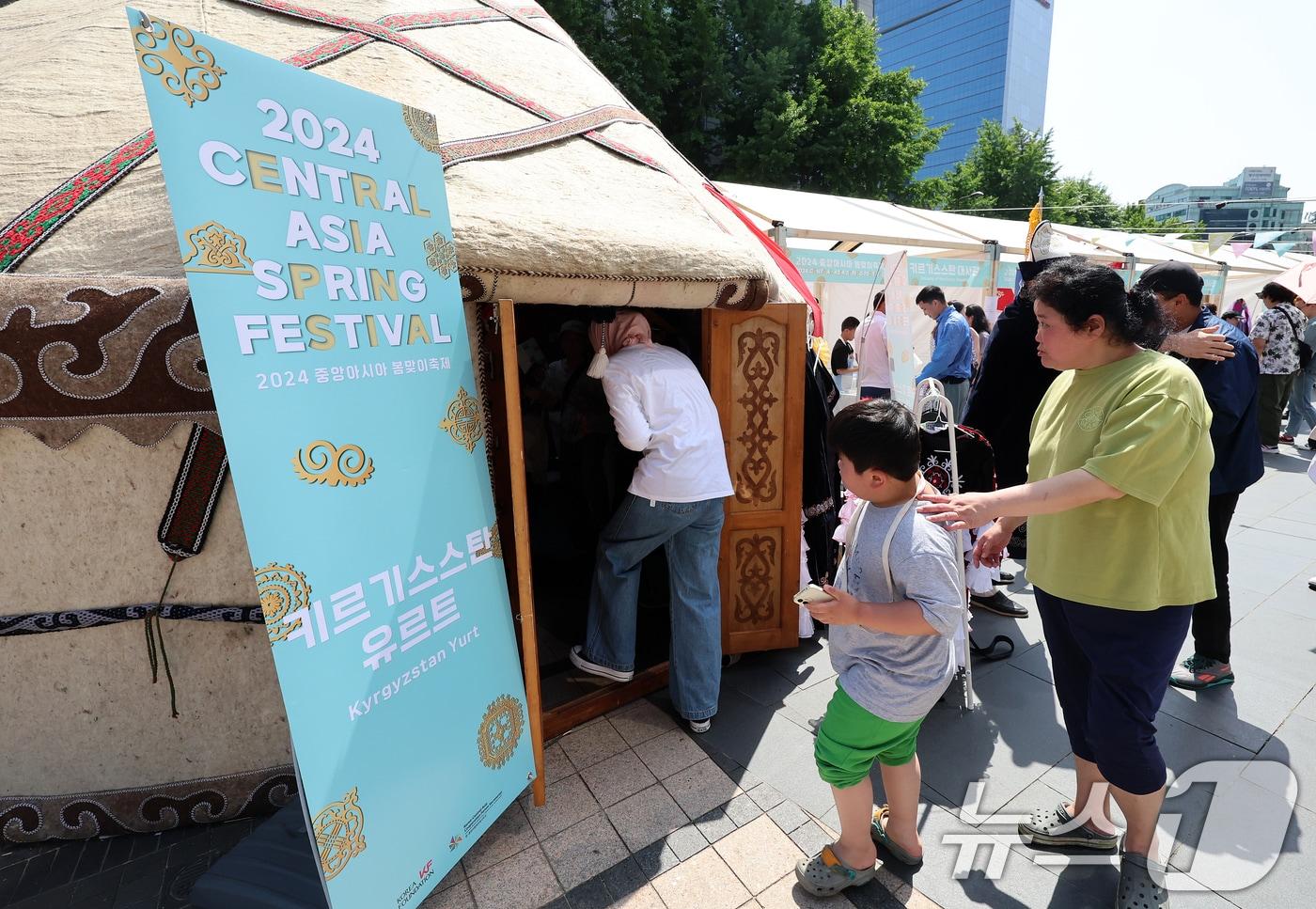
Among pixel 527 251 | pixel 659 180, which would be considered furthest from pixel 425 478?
pixel 659 180

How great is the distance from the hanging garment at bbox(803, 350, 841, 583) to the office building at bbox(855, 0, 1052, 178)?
86355 millimetres

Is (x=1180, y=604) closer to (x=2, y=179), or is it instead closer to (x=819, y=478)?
(x=819, y=478)

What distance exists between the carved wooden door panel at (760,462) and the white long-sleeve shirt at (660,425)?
471 millimetres

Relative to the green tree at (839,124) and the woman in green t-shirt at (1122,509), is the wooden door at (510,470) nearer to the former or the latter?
the woman in green t-shirt at (1122,509)

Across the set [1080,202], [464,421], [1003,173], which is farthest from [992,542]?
[1080,202]

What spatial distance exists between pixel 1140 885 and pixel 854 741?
918 mm

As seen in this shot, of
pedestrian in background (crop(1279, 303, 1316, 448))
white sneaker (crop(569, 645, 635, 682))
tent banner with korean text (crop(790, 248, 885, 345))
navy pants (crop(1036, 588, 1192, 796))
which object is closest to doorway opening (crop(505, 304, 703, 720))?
white sneaker (crop(569, 645, 635, 682))

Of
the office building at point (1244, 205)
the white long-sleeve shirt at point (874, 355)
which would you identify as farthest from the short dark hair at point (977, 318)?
the office building at point (1244, 205)

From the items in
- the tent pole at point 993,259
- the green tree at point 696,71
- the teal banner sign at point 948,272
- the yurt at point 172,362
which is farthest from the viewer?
the green tree at point 696,71

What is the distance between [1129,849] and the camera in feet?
6.24

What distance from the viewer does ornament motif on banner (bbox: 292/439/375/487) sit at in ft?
5.21

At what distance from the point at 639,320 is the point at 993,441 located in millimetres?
1969

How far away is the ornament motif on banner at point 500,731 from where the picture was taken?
85.0 inches

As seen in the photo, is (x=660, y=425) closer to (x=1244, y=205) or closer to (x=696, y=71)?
(x=696, y=71)
